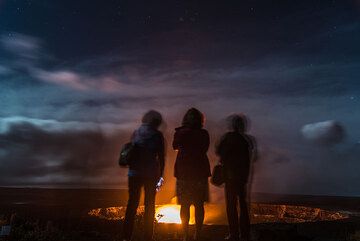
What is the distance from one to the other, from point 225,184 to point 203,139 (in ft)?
3.68

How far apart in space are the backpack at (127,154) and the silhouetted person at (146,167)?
0.07 meters

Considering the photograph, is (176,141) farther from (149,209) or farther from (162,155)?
(149,209)

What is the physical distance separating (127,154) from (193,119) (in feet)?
4.24

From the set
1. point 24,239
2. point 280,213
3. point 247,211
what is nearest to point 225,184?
point 247,211

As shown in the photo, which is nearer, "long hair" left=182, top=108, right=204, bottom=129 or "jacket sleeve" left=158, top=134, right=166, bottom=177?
"long hair" left=182, top=108, right=204, bottom=129

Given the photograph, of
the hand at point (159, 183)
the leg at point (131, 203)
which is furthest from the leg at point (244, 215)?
the leg at point (131, 203)

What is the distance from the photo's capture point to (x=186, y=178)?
7.64 metres

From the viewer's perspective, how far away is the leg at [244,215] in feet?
26.6

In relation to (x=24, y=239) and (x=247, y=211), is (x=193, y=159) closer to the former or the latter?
(x=247, y=211)

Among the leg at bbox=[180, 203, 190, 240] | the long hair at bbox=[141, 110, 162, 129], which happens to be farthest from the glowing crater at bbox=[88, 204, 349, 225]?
the long hair at bbox=[141, 110, 162, 129]

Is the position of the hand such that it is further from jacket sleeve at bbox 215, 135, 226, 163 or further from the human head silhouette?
the human head silhouette

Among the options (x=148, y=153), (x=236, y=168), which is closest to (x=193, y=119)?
(x=148, y=153)

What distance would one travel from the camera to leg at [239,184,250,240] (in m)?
8.12

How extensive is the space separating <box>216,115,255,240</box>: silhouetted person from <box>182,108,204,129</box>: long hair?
719 millimetres
